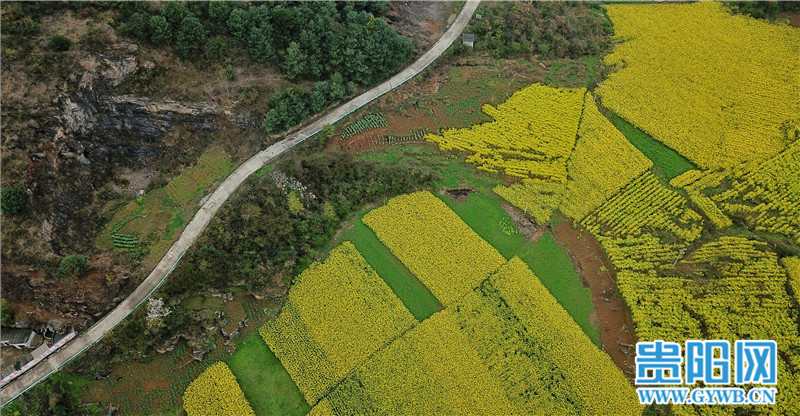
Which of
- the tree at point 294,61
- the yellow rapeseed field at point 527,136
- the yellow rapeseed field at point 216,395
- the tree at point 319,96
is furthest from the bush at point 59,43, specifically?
the yellow rapeseed field at point 527,136

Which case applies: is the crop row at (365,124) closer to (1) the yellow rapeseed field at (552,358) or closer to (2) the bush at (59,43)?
(1) the yellow rapeseed field at (552,358)

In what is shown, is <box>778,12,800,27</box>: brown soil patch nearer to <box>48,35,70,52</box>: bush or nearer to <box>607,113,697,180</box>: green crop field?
<box>607,113,697,180</box>: green crop field

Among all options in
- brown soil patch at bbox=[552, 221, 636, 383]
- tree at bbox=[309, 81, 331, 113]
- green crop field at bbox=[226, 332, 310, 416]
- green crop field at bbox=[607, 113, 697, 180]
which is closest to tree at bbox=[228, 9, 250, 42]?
tree at bbox=[309, 81, 331, 113]

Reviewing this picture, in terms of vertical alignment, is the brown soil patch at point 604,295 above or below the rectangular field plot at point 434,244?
below

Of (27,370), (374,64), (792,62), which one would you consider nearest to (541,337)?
(374,64)

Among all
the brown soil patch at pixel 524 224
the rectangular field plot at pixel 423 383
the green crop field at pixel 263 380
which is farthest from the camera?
the brown soil patch at pixel 524 224

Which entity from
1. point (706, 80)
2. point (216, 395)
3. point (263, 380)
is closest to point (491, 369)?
point (263, 380)

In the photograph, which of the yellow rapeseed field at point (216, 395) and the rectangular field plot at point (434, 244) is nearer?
the yellow rapeseed field at point (216, 395)
